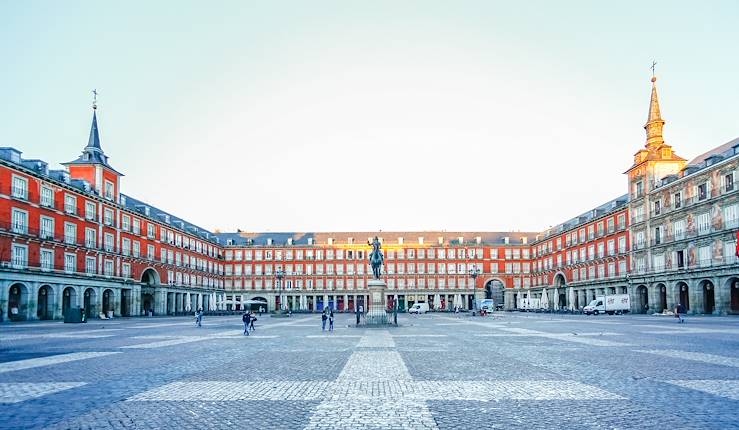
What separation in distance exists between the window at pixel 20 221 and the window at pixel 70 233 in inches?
223

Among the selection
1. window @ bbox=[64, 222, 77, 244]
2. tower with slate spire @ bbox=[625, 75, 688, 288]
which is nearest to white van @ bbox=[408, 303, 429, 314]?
tower with slate spire @ bbox=[625, 75, 688, 288]

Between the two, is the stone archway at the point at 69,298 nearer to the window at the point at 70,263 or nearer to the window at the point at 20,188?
the window at the point at 70,263

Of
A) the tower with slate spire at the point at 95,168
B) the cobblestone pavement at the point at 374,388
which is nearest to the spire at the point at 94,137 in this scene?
the tower with slate spire at the point at 95,168

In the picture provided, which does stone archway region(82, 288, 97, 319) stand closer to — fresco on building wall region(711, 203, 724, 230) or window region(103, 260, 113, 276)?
window region(103, 260, 113, 276)

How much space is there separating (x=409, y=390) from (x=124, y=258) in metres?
58.8

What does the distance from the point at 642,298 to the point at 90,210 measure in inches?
2340

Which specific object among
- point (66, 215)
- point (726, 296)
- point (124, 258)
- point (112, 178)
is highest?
point (112, 178)

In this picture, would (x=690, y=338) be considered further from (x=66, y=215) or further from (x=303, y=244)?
(x=303, y=244)

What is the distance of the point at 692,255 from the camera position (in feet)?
165

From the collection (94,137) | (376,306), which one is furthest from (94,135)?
(376,306)

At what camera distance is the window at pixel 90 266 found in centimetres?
5388

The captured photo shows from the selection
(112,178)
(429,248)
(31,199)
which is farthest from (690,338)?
(429,248)

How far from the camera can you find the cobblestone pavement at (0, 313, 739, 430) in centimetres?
797

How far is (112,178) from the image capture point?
61.7 m
